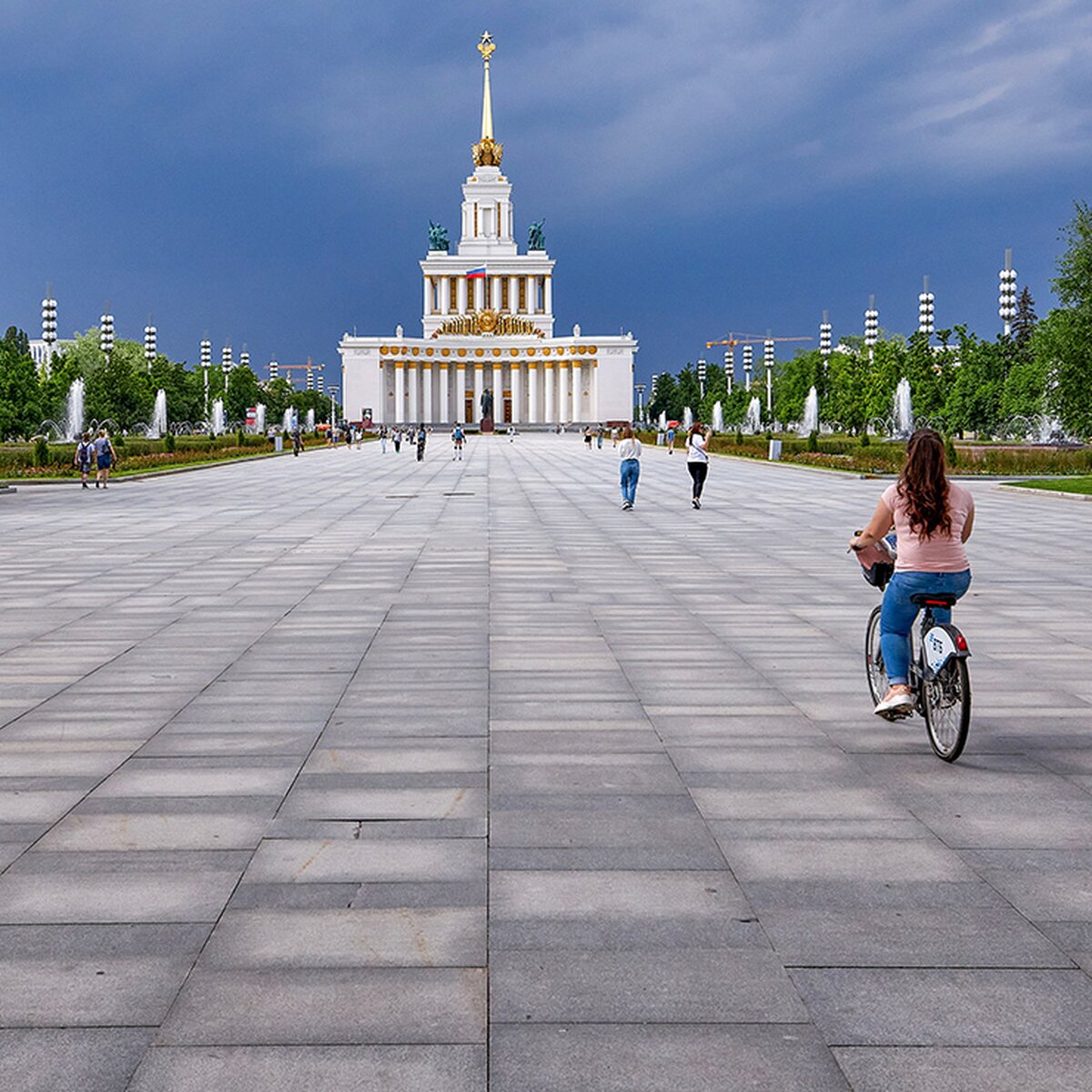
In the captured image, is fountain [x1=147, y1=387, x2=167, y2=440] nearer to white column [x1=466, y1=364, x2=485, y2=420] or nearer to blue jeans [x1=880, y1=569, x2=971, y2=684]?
white column [x1=466, y1=364, x2=485, y2=420]

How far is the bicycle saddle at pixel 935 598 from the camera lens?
21.0 feet

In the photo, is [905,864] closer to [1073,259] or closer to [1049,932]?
[1049,932]

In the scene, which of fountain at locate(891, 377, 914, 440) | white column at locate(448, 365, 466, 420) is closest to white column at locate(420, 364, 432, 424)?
white column at locate(448, 365, 466, 420)

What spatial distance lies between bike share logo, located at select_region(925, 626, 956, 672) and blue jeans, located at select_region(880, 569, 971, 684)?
14 centimetres

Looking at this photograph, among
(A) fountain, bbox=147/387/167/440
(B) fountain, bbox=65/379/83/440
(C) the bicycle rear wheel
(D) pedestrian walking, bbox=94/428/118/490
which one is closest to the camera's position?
(C) the bicycle rear wheel

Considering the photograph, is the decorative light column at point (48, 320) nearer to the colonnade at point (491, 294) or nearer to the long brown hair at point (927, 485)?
the colonnade at point (491, 294)

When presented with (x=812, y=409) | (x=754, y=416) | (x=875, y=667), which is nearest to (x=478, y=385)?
(x=754, y=416)

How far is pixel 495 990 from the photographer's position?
12.2ft

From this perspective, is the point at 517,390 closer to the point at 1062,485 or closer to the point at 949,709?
the point at 1062,485

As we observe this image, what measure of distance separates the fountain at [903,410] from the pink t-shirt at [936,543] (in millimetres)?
72413

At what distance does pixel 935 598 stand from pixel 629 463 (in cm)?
1852

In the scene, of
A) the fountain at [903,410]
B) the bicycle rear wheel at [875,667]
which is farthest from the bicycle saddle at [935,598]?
the fountain at [903,410]

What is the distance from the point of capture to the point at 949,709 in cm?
618

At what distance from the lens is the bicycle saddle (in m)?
6.41
